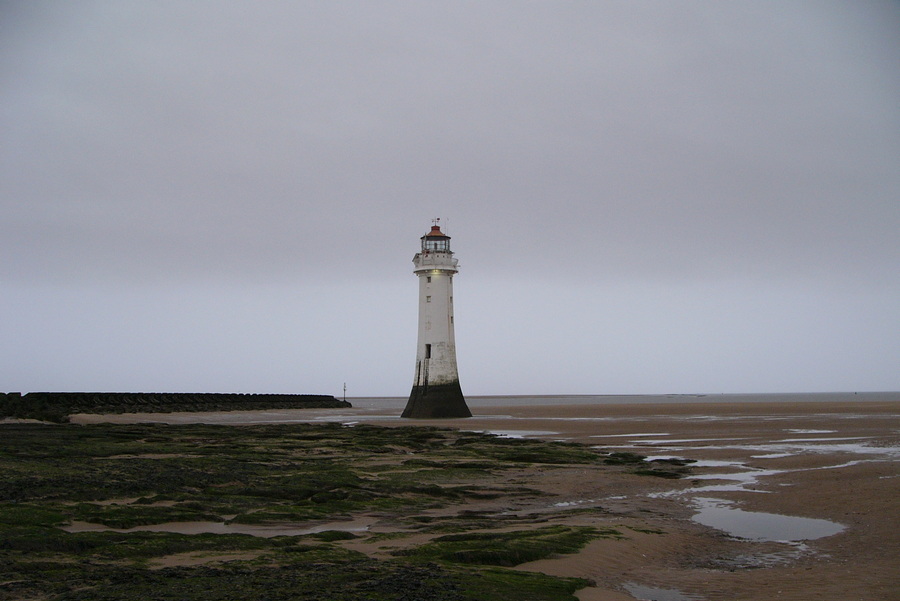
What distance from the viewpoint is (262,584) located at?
21.5 ft

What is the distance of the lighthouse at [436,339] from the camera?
4000 cm

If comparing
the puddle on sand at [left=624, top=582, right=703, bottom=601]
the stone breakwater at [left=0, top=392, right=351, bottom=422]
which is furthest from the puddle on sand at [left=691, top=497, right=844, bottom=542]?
the stone breakwater at [left=0, top=392, right=351, bottom=422]

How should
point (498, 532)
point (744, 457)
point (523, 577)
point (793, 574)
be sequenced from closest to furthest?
point (523, 577) → point (793, 574) → point (498, 532) → point (744, 457)

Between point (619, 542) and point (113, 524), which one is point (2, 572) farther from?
point (619, 542)

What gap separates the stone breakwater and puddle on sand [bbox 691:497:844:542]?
A: 27.3m

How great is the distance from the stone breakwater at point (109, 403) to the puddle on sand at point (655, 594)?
95.0 ft

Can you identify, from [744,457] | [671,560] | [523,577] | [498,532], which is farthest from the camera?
[744,457]

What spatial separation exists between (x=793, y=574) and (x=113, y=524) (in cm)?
774

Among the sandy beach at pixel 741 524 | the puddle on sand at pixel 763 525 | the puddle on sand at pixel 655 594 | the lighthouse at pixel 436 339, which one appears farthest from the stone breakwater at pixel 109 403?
the puddle on sand at pixel 655 594

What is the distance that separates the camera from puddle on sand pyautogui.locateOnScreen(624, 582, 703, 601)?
23.8ft

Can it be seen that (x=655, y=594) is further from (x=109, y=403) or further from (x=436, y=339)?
(x=109, y=403)

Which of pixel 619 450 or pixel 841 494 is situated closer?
pixel 841 494

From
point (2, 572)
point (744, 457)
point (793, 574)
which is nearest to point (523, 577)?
point (793, 574)

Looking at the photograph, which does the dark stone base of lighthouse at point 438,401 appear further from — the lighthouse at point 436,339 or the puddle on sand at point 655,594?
the puddle on sand at point 655,594
